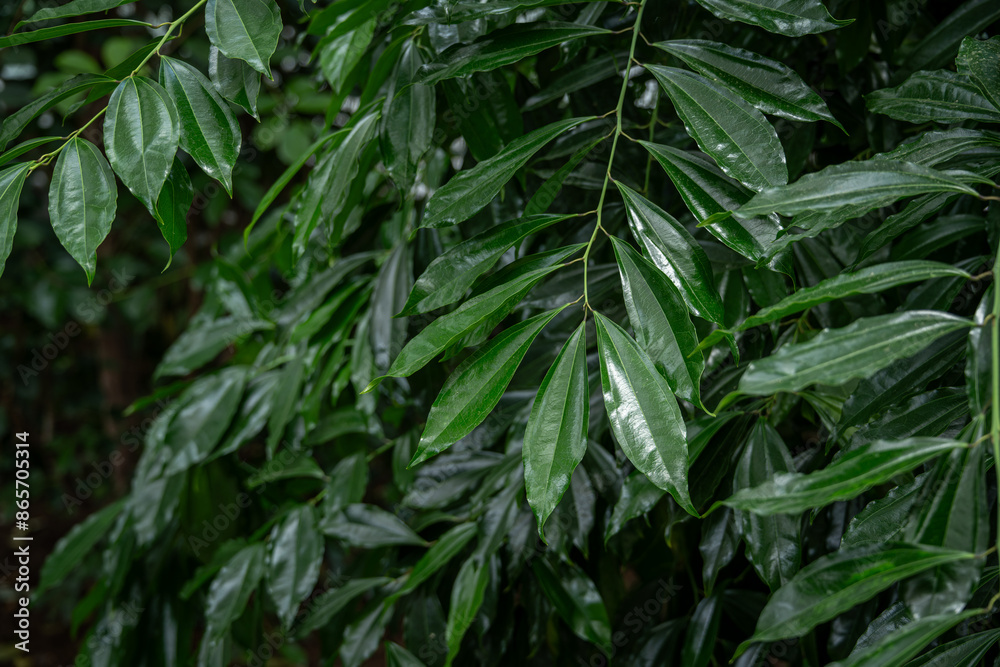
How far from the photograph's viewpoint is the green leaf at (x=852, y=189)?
370 millimetres

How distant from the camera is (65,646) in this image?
2170mm

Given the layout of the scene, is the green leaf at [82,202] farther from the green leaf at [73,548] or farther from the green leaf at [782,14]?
the green leaf at [73,548]

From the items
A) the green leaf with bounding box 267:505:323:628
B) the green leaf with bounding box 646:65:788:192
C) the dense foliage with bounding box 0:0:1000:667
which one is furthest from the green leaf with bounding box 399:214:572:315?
the green leaf with bounding box 267:505:323:628

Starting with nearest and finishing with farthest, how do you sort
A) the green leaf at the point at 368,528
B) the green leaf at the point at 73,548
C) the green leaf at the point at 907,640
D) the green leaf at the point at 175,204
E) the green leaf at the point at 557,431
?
the green leaf at the point at 907,640 < the green leaf at the point at 557,431 < the green leaf at the point at 175,204 < the green leaf at the point at 368,528 < the green leaf at the point at 73,548

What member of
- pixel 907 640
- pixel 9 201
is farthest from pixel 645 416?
pixel 9 201

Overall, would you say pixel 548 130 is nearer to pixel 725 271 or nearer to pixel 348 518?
pixel 725 271

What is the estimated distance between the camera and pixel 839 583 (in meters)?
0.33

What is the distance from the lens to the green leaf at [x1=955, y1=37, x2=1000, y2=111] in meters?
0.45

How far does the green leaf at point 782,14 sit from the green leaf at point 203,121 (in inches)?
13.1

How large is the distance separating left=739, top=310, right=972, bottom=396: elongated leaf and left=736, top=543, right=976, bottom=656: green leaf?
0.26 ft

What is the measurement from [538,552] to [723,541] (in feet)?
0.68

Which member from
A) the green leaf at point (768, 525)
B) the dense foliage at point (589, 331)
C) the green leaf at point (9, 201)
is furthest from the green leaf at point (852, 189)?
the green leaf at point (9, 201)

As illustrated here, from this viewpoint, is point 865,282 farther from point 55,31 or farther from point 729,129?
point 55,31

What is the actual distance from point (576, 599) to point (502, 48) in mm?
498
